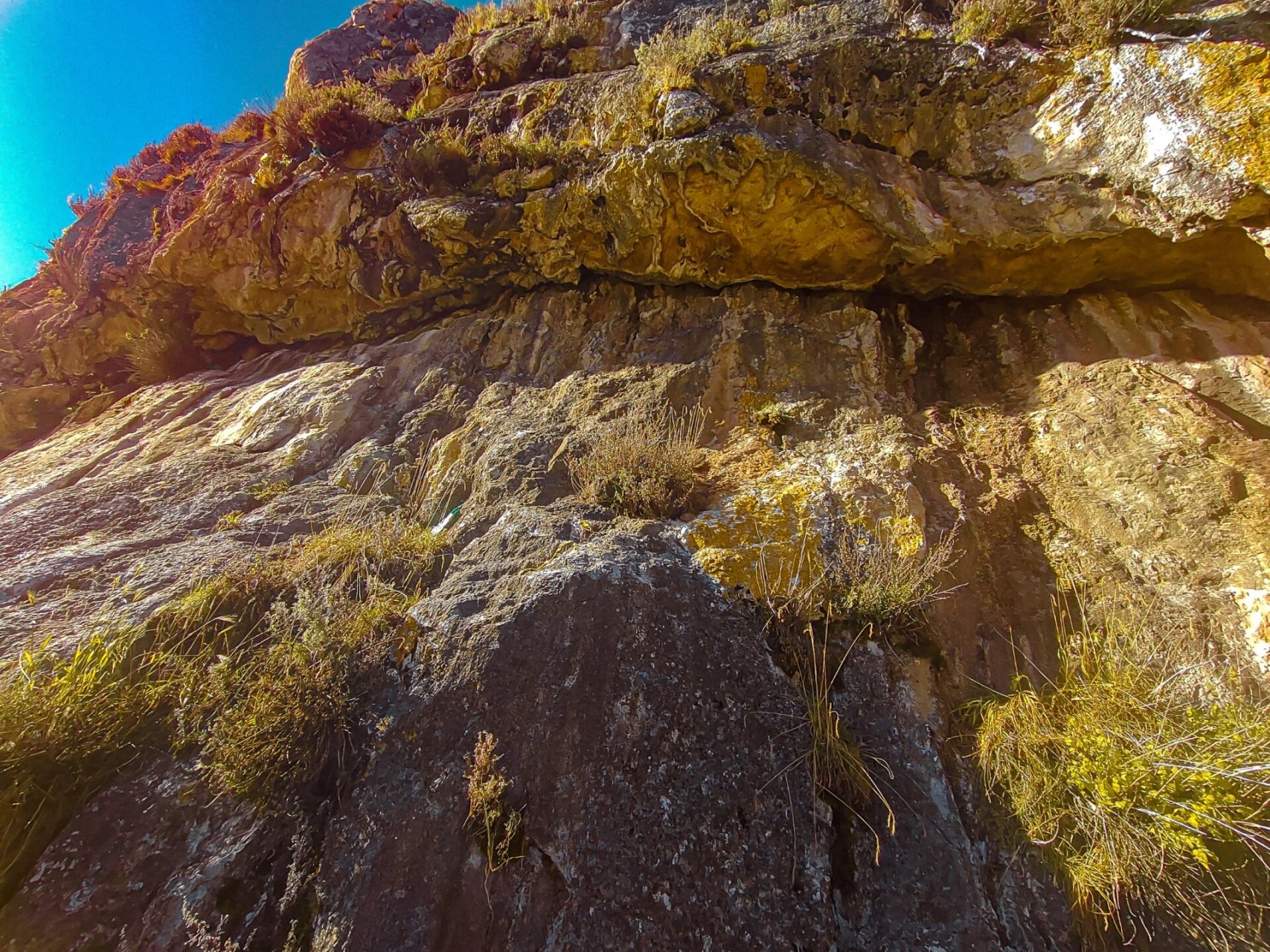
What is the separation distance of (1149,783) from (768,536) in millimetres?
1915

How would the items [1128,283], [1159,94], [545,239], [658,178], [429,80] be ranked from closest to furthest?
[1159,94] → [1128,283] → [658,178] → [545,239] → [429,80]

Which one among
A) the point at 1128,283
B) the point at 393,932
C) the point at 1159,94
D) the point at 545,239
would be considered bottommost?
the point at 393,932

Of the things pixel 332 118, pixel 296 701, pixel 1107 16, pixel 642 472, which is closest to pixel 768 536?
pixel 642 472

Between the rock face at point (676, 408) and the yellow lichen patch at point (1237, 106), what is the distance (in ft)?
0.07

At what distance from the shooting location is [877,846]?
7.51 ft

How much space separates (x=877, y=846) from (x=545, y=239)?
565 cm

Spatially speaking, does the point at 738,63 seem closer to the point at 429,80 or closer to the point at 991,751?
the point at 429,80

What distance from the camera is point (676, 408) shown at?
4.55m

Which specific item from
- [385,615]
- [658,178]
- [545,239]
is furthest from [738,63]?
[385,615]

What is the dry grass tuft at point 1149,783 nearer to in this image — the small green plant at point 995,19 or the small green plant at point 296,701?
the small green plant at point 296,701

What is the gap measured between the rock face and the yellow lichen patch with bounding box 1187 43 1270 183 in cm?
2

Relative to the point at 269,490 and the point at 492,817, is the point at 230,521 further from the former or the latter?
the point at 492,817

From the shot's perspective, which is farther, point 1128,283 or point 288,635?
point 1128,283

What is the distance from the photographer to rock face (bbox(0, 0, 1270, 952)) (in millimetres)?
2188
